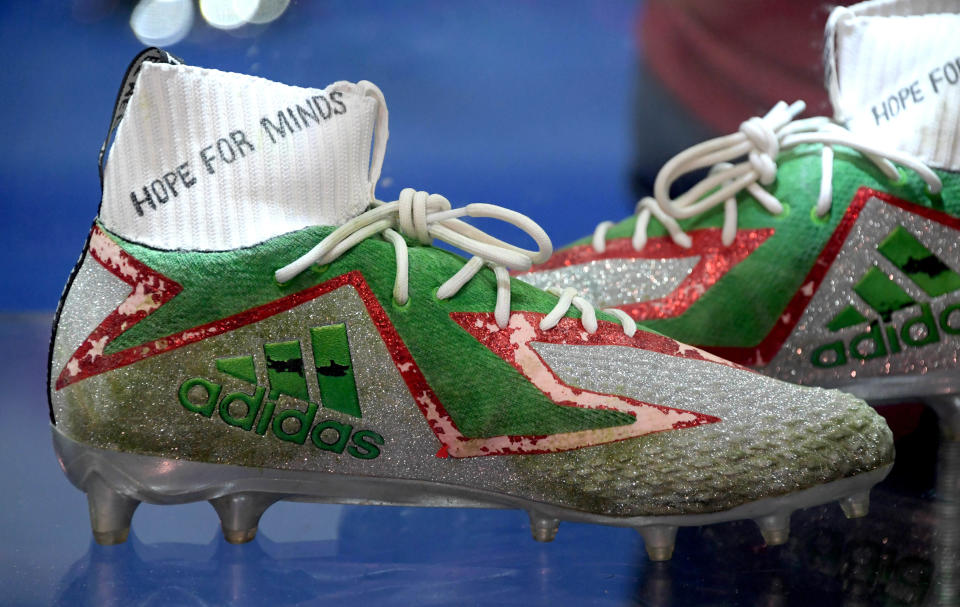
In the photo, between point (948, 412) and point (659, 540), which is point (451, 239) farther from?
point (948, 412)

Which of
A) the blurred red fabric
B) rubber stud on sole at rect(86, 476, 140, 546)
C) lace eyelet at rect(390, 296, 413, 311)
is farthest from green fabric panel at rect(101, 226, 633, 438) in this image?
the blurred red fabric

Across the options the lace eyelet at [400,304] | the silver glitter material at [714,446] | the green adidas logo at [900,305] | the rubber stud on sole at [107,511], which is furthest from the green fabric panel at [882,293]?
the rubber stud on sole at [107,511]

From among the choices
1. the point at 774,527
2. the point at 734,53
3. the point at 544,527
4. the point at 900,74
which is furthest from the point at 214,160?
the point at 734,53

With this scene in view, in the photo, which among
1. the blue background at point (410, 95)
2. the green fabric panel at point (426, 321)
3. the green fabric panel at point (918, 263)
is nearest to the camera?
the green fabric panel at point (426, 321)

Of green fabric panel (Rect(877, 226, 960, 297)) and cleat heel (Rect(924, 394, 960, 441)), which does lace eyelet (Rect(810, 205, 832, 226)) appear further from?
cleat heel (Rect(924, 394, 960, 441))

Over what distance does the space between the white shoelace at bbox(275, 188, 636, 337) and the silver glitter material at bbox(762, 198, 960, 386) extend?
267mm

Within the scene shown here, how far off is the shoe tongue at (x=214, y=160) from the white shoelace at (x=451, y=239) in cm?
4

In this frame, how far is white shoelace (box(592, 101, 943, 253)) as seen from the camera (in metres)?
1.01

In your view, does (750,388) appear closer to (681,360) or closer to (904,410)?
(681,360)

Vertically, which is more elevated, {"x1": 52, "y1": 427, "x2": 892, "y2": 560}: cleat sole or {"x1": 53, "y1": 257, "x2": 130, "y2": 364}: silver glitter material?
{"x1": 53, "y1": 257, "x2": 130, "y2": 364}: silver glitter material

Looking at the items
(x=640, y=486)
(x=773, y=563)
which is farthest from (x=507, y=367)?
(x=773, y=563)

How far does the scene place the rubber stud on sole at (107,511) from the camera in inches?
30.0

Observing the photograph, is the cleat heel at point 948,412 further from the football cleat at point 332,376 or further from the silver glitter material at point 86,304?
the silver glitter material at point 86,304

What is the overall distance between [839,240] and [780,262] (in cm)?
6
